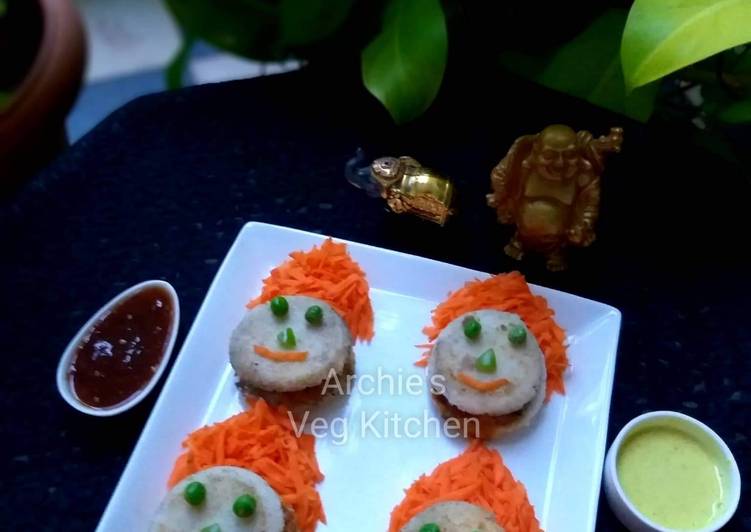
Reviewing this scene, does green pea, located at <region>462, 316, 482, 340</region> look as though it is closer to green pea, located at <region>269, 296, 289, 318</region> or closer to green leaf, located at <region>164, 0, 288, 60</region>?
green pea, located at <region>269, 296, 289, 318</region>

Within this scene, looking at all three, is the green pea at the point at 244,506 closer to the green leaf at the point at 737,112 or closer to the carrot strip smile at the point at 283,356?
the carrot strip smile at the point at 283,356

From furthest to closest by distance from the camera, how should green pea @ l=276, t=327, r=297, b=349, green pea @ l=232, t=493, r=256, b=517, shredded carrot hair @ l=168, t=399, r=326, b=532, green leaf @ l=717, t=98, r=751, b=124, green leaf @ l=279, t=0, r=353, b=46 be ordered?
green leaf @ l=279, t=0, r=353, b=46
green leaf @ l=717, t=98, r=751, b=124
green pea @ l=276, t=327, r=297, b=349
shredded carrot hair @ l=168, t=399, r=326, b=532
green pea @ l=232, t=493, r=256, b=517

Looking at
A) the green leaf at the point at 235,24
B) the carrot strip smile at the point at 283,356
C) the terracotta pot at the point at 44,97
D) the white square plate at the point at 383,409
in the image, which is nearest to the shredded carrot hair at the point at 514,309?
the white square plate at the point at 383,409

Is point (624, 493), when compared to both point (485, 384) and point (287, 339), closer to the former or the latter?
point (485, 384)

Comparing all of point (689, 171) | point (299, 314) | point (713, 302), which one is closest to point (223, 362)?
point (299, 314)

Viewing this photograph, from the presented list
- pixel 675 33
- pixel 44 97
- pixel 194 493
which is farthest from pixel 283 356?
pixel 44 97

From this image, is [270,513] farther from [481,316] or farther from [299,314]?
[481,316]

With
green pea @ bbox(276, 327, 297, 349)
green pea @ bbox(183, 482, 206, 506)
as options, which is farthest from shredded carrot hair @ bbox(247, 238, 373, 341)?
green pea @ bbox(183, 482, 206, 506)
